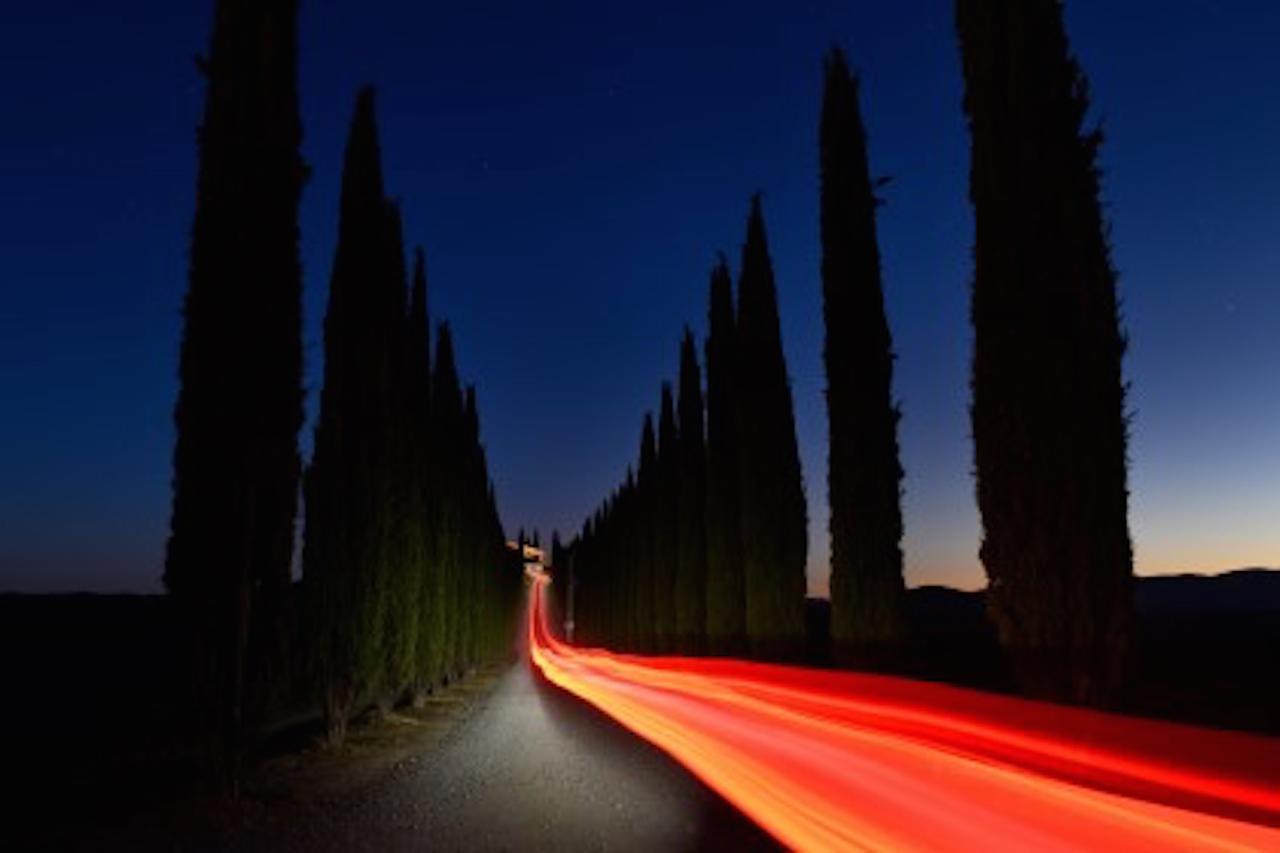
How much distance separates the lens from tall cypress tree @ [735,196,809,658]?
91.4ft

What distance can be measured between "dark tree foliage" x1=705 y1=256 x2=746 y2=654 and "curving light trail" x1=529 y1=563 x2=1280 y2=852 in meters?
17.2

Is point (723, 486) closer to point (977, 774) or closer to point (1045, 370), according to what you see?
point (1045, 370)

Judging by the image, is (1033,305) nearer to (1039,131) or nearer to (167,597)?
(1039,131)

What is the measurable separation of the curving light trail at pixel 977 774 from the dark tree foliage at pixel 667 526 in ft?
94.1

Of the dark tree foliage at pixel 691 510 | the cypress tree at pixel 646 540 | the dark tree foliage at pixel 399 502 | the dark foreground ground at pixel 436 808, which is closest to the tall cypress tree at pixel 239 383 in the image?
the dark foreground ground at pixel 436 808

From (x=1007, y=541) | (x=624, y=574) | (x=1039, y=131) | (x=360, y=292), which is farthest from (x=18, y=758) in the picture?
(x=624, y=574)

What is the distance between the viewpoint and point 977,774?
8430 mm

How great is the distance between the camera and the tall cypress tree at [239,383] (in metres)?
12.5

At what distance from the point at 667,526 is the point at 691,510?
4886 mm

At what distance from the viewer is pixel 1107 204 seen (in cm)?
1381

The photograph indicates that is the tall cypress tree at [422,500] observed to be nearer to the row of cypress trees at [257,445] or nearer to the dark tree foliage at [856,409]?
the row of cypress trees at [257,445]

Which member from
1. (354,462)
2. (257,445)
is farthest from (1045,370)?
(354,462)

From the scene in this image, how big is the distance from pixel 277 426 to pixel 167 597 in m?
2.08

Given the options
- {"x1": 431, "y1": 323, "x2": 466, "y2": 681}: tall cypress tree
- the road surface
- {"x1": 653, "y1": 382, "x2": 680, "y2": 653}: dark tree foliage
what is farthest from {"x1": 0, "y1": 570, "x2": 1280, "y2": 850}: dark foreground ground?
{"x1": 653, "y1": 382, "x2": 680, "y2": 653}: dark tree foliage
